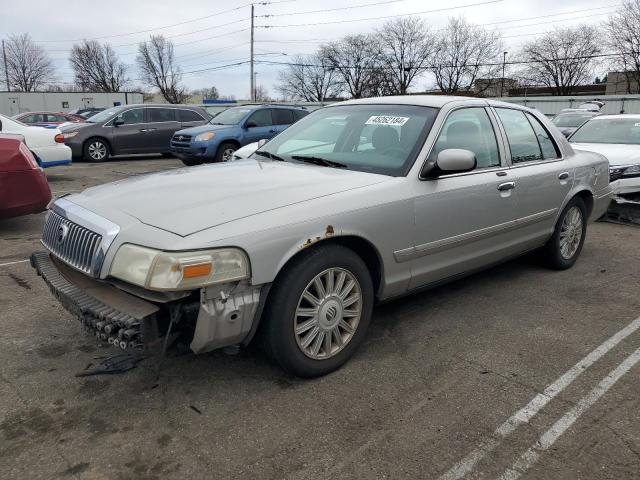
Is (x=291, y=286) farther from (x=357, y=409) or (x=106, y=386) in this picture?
(x=106, y=386)

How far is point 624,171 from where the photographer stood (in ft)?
23.7

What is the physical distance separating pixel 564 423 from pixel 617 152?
619 centimetres

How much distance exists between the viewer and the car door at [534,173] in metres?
4.32

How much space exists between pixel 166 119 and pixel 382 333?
1356cm

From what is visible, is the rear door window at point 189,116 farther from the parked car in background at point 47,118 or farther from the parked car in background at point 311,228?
the parked car in background at point 311,228

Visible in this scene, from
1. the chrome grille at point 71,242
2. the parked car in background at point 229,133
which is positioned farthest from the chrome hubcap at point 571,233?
the parked car in background at point 229,133

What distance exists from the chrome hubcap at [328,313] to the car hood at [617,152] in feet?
19.2

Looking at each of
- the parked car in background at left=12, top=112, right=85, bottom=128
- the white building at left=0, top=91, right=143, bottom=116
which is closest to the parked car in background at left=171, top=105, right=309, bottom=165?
the parked car in background at left=12, top=112, right=85, bottom=128

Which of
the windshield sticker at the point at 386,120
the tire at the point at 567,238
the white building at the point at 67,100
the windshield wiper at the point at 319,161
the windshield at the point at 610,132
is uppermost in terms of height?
the white building at the point at 67,100

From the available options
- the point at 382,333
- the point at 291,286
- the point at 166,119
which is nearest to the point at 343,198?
the point at 291,286

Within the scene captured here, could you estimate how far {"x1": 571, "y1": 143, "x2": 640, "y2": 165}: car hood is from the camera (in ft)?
24.1

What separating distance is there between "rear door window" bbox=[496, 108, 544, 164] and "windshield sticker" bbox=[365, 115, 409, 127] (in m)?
1.03

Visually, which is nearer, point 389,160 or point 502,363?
point 502,363

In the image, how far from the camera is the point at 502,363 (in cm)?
330
